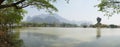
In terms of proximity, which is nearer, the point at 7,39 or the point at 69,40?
the point at 7,39

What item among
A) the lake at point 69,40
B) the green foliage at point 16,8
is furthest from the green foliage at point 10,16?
the lake at point 69,40

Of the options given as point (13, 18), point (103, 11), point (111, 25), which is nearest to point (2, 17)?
point (13, 18)

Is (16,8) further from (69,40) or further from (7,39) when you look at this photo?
(69,40)

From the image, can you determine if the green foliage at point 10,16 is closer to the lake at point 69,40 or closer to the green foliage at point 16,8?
the green foliage at point 16,8

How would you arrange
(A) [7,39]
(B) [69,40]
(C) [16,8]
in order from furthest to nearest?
(B) [69,40], (A) [7,39], (C) [16,8]

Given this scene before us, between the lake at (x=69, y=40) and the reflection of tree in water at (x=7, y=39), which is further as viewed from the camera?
the lake at (x=69, y=40)

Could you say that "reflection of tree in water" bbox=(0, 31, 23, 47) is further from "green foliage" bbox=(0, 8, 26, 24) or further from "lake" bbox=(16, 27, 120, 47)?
"lake" bbox=(16, 27, 120, 47)

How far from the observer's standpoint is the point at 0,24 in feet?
68.9

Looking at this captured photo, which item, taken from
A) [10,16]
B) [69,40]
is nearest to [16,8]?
[10,16]

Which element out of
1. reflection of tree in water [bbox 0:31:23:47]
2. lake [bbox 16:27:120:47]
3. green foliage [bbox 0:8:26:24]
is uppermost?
green foliage [bbox 0:8:26:24]

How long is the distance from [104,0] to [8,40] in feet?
31.1

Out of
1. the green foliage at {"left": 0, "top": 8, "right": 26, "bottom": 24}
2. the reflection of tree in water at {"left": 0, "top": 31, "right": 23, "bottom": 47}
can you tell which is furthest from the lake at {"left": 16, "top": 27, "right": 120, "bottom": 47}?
the green foliage at {"left": 0, "top": 8, "right": 26, "bottom": 24}

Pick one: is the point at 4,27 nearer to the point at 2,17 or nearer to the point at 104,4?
the point at 2,17

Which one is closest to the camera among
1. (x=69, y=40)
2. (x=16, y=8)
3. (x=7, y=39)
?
(x=16, y=8)
